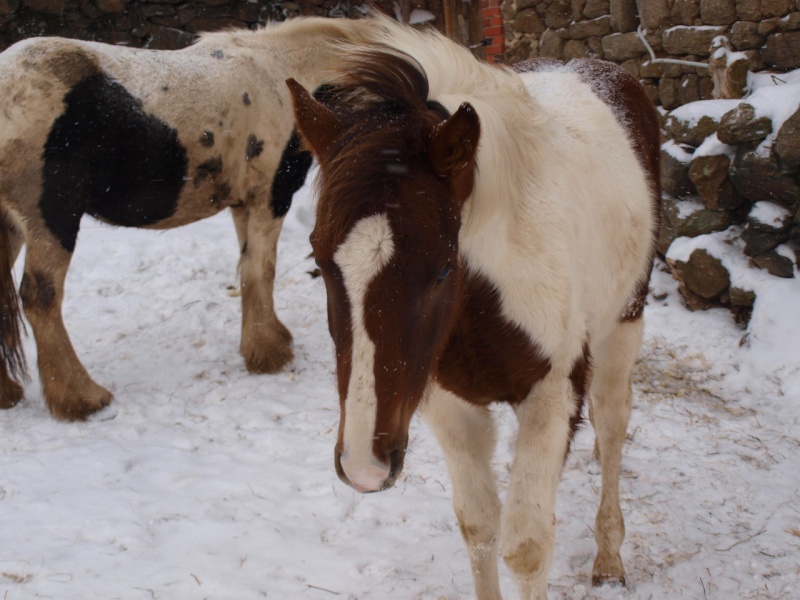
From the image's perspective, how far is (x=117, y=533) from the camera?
273 centimetres

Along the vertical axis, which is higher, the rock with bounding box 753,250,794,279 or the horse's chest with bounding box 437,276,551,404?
the horse's chest with bounding box 437,276,551,404

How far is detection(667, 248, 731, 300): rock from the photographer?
4727mm

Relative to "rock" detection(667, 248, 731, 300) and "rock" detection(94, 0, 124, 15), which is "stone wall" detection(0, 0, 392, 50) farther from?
"rock" detection(667, 248, 731, 300)

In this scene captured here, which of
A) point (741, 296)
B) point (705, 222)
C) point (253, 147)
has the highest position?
point (253, 147)

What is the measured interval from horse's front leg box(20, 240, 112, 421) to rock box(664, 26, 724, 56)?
5.00 meters

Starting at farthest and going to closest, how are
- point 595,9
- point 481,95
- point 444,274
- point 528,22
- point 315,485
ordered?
point 528,22
point 595,9
point 315,485
point 481,95
point 444,274

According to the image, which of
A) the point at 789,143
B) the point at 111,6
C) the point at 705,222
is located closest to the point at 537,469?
the point at 789,143

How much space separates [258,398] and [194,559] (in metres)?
1.57

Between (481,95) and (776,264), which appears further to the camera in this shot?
(776,264)

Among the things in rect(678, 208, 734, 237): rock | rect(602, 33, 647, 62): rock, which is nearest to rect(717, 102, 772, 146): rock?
rect(678, 208, 734, 237): rock

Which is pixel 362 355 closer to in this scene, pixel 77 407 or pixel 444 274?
pixel 444 274

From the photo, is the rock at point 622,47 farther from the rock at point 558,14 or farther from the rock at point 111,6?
the rock at point 111,6

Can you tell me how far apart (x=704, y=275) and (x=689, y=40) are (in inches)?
82.9

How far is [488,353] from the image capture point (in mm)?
1876
